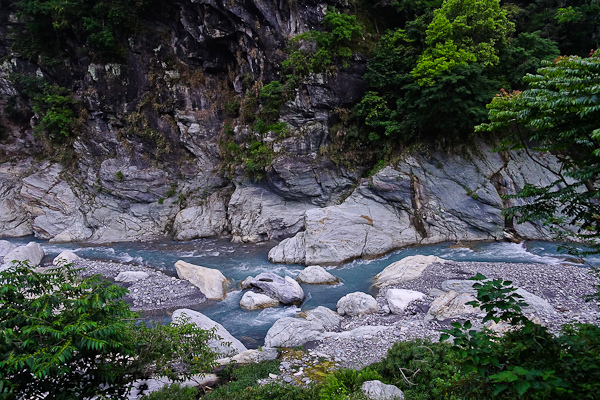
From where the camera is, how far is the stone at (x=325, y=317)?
31.0 ft

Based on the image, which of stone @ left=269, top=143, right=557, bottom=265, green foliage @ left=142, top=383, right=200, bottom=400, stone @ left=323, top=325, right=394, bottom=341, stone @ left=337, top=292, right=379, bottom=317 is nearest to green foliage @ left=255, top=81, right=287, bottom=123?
stone @ left=269, top=143, right=557, bottom=265

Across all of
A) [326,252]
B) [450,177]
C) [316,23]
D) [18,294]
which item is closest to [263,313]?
[326,252]

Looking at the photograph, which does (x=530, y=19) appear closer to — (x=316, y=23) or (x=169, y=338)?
(x=316, y=23)

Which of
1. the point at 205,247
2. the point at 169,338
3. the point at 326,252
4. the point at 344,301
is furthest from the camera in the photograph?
the point at 205,247

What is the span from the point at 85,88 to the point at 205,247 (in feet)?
50.8

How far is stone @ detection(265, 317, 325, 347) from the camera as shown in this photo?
325 inches

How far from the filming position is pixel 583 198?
385 centimetres

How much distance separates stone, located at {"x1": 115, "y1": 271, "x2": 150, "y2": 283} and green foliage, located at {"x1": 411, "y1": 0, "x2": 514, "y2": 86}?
15685mm

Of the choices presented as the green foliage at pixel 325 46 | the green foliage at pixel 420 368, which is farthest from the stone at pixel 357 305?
the green foliage at pixel 325 46

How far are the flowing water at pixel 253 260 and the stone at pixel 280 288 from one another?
1.09ft

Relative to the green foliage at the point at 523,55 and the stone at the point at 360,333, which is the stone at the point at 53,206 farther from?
the green foliage at the point at 523,55

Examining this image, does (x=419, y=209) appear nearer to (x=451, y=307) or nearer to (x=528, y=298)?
(x=528, y=298)

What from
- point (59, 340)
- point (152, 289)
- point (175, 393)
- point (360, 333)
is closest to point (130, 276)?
point (152, 289)

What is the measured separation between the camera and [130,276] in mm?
13375
